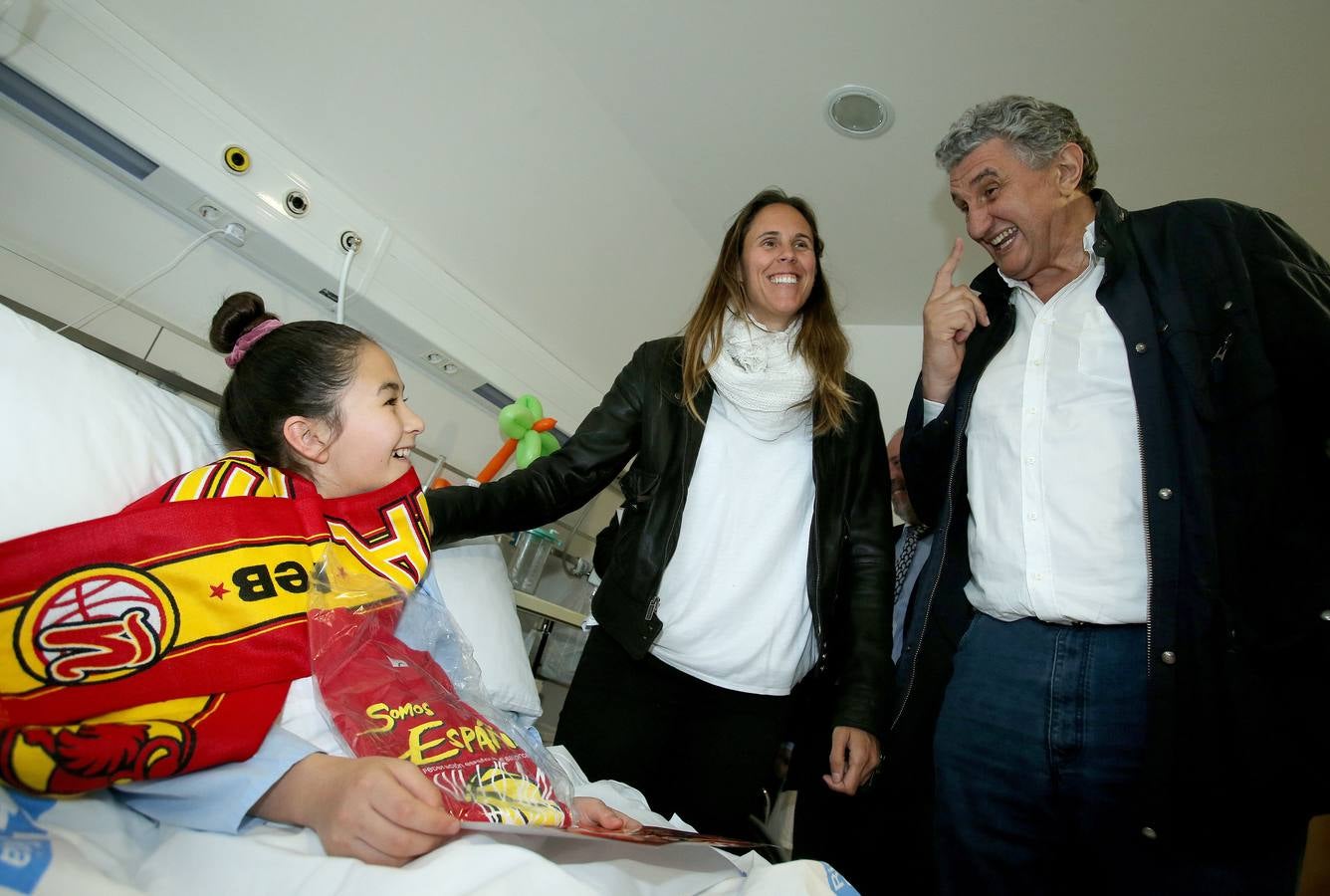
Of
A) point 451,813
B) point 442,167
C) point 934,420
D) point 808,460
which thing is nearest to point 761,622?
point 808,460

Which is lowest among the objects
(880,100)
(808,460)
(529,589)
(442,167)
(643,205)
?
(529,589)

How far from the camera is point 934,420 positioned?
1431mm

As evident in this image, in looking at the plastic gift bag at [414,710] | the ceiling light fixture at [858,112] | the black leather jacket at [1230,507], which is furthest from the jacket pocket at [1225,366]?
the ceiling light fixture at [858,112]

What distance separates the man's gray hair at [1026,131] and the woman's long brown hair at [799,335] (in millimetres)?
373

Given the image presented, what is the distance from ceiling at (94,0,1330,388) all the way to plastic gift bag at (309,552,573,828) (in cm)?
143

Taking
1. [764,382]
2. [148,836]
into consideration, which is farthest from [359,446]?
[764,382]

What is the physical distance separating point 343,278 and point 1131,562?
5.71 ft

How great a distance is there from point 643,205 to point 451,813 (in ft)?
8.56

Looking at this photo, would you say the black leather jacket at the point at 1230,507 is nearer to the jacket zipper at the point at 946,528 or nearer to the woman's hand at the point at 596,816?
the jacket zipper at the point at 946,528

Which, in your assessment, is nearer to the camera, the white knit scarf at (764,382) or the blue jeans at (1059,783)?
the blue jeans at (1059,783)

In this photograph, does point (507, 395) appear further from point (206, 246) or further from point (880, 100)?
point (880, 100)

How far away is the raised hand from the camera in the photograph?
1416 millimetres

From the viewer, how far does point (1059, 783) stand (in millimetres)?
1077

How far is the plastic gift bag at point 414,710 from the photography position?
765 mm
